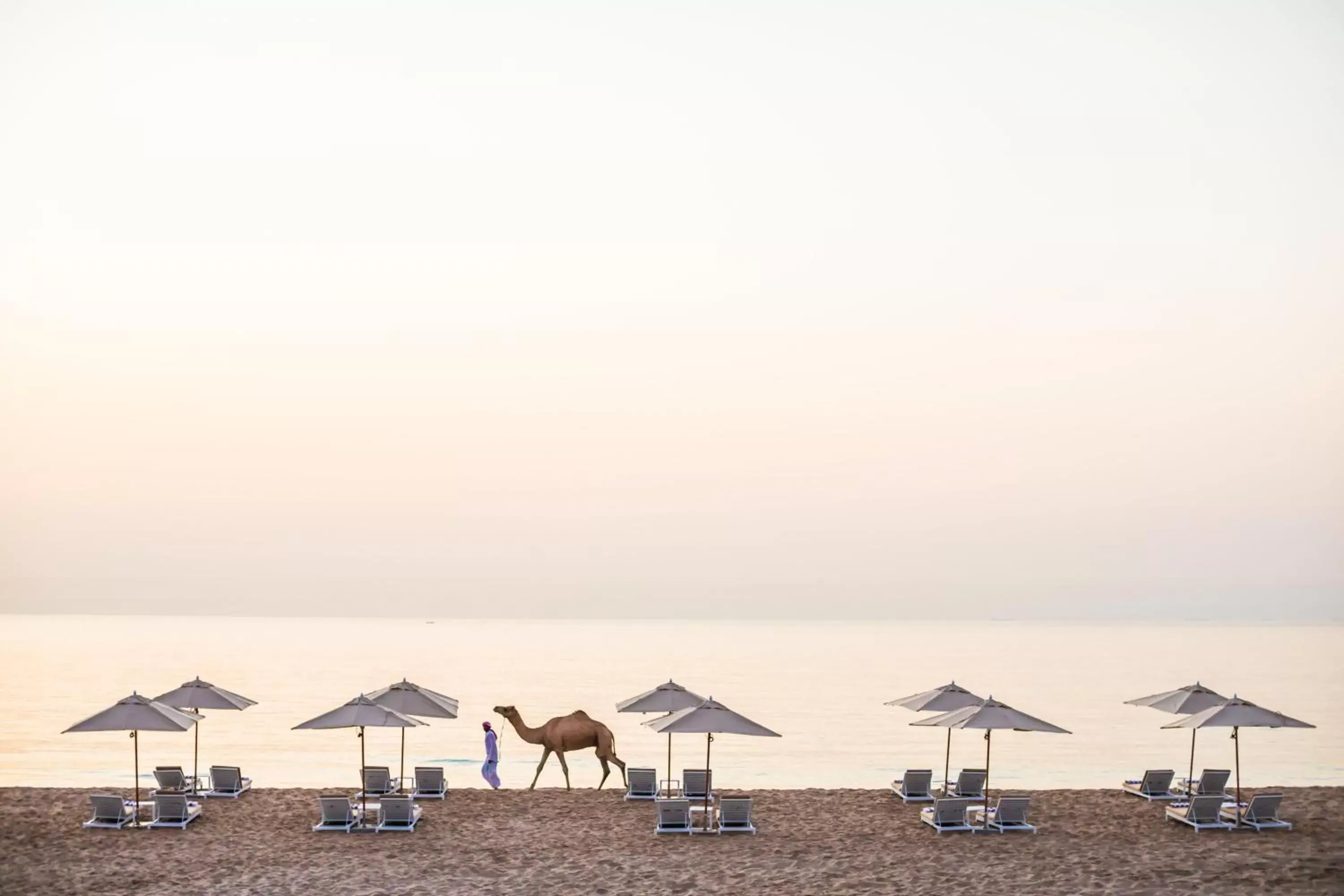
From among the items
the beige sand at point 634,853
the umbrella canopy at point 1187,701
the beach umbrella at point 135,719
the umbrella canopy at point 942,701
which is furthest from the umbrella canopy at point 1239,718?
the beach umbrella at point 135,719

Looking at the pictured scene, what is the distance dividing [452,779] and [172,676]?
46359mm

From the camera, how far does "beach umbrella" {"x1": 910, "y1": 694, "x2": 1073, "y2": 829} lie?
16828mm

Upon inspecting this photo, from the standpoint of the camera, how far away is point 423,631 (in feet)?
566

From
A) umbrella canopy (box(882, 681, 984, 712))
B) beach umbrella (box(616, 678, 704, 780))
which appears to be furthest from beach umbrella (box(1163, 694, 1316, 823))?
beach umbrella (box(616, 678, 704, 780))

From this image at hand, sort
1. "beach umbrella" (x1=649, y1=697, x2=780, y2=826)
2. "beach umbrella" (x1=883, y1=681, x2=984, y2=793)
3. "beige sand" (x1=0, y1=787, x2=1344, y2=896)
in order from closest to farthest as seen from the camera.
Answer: "beige sand" (x1=0, y1=787, x2=1344, y2=896)
"beach umbrella" (x1=649, y1=697, x2=780, y2=826)
"beach umbrella" (x1=883, y1=681, x2=984, y2=793)

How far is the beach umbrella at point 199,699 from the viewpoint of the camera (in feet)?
62.0

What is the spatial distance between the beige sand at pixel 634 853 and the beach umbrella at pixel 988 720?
139 cm

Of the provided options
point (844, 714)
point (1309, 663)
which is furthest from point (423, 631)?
point (844, 714)

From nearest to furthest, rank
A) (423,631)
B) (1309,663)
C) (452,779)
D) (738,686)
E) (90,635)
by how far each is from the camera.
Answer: (452,779), (738,686), (1309,663), (90,635), (423,631)

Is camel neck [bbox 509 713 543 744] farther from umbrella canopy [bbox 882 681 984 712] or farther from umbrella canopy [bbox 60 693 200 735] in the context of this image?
umbrella canopy [bbox 882 681 984 712]

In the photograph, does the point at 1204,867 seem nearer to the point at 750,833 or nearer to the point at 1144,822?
the point at 1144,822

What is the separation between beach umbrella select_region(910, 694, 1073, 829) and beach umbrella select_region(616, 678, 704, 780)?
4035mm

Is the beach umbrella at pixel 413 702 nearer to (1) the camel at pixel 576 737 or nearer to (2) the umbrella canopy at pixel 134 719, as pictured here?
(1) the camel at pixel 576 737

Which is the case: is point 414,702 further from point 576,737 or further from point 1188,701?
point 1188,701
